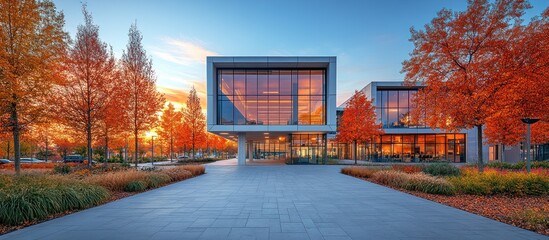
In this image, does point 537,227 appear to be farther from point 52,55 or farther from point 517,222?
point 52,55

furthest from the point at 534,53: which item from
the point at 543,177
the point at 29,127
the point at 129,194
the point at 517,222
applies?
the point at 29,127

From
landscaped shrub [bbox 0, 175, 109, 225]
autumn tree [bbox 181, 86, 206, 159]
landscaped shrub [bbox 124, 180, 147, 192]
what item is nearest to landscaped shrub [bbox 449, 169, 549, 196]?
landscaped shrub [bbox 124, 180, 147, 192]

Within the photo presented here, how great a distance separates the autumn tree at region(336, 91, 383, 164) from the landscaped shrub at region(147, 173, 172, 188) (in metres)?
22.5

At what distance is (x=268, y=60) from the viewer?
28.3 m

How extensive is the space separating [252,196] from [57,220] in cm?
605

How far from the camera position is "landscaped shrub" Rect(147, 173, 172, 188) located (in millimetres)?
12336

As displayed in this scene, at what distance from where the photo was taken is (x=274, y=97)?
96.8ft

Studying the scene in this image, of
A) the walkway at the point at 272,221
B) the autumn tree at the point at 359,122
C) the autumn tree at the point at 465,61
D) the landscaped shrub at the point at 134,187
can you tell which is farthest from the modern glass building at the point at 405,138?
the landscaped shrub at the point at 134,187

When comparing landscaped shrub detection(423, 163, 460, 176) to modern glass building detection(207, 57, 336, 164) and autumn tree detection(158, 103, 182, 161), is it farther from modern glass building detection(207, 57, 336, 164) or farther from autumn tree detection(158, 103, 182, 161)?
autumn tree detection(158, 103, 182, 161)

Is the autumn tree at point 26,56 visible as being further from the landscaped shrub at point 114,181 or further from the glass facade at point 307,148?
the glass facade at point 307,148

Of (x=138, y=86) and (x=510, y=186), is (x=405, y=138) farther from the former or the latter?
(x=138, y=86)

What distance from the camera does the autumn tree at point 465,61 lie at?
467 inches

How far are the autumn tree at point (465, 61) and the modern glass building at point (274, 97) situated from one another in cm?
1495

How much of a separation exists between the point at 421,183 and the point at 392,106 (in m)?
30.0
